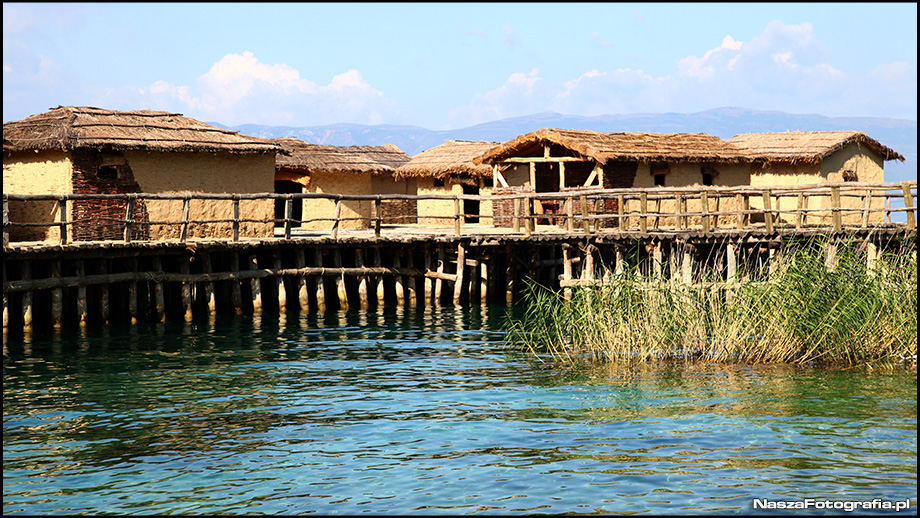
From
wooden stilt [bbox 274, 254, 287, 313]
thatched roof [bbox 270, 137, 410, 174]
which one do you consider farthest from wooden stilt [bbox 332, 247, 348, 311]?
thatched roof [bbox 270, 137, 410, 174]

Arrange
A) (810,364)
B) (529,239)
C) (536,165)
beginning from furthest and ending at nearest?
(536,165) < (529,239) < (810,364)

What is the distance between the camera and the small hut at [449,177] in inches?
1348

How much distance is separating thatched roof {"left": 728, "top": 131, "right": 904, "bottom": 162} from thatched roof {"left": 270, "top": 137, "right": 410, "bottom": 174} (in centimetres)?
1301

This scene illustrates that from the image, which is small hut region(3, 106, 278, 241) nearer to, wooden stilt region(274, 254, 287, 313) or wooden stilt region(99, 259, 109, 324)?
wooden stilt region(99, 259, 109, 324)

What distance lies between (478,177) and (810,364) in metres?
21.6

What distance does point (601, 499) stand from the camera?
326 inches

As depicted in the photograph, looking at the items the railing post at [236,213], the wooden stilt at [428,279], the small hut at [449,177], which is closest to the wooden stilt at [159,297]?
the railing post at [236,213]

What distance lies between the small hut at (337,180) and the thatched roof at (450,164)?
92 centimetres

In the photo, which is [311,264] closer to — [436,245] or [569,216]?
[436,245]

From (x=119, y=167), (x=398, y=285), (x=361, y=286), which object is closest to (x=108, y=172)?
(x=119, y=167)

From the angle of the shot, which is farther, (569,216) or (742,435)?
(569,216)

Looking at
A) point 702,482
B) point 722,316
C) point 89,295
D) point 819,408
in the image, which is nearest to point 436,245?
point 89,295

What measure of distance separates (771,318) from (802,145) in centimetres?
2038

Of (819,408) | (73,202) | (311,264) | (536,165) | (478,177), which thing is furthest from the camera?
(478,177)
